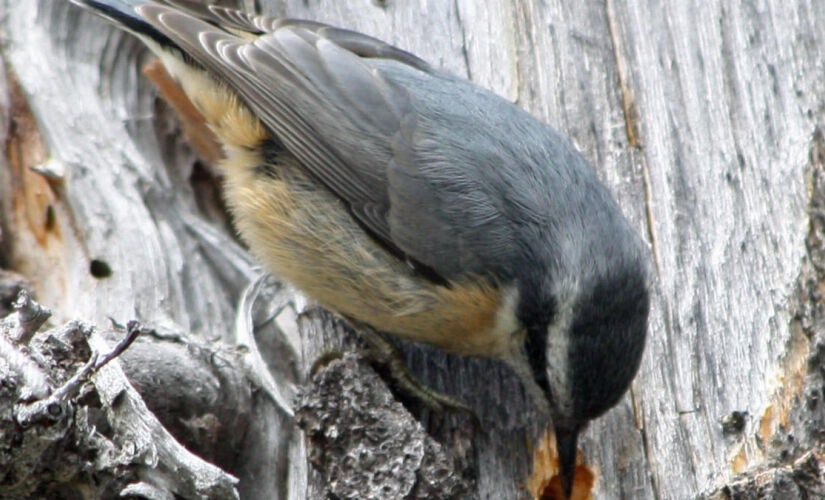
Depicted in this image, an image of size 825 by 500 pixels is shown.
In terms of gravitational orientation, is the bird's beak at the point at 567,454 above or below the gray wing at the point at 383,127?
below

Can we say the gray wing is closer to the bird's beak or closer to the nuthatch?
the nuthatch

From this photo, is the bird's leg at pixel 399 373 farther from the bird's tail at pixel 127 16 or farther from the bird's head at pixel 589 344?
the bird's tail at pixel 127 16

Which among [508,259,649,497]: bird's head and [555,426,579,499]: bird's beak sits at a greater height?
[508,259,649,497]: bird's head

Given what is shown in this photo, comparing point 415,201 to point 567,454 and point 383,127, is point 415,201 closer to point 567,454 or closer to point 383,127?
point 383,127

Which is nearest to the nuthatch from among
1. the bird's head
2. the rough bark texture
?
the bird's head

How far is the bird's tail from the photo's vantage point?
3561 millimetres

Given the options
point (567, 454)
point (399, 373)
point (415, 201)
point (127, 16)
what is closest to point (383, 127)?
point (415, 201)

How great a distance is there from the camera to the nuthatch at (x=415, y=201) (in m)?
2.82

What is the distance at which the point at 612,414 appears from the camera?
293cm

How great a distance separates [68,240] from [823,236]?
7.51 feet

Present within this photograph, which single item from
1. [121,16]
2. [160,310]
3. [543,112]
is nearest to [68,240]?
[160,310]

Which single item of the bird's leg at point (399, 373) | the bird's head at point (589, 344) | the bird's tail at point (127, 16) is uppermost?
the bird's tail at point (127, 16)

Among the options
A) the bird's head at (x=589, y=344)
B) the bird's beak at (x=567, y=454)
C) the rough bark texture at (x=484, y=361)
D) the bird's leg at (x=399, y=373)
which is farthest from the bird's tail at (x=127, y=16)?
the bird's beak at (x=567, y=454)

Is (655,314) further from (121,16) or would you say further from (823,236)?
(121,16)
